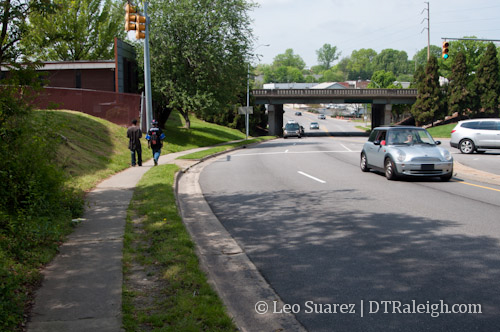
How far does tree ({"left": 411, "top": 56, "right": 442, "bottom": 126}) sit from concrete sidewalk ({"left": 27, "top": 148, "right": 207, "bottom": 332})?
211 feet

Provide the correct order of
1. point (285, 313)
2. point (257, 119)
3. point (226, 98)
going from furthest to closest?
1. point (257, 119)
2. point (226, 98)
3. point (285, 313)

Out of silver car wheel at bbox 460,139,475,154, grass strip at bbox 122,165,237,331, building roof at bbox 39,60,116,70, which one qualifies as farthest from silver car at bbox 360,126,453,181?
building roof at bbox 39,60,116,70

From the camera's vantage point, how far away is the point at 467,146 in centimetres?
2525

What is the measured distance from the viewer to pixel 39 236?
6320mm

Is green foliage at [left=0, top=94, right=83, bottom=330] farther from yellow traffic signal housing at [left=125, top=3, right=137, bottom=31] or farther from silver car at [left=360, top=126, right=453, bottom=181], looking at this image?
silver car at [left=360, top=126, right=453, bottom=181]

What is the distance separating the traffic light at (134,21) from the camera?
1602 cm

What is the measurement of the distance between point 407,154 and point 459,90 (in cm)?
5797

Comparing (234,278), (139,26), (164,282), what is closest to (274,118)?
(139,26)

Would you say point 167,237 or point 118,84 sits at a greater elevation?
point 118,84

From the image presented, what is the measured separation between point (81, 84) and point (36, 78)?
28.8 metres

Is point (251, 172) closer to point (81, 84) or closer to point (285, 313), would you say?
point (285, 313)

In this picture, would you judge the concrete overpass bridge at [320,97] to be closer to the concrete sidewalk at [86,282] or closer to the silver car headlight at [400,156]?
the silver car headlight at [400,156]

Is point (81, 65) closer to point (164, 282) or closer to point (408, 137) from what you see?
point (408, 137)

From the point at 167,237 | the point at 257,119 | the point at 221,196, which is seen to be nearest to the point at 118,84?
the point at 221,196
